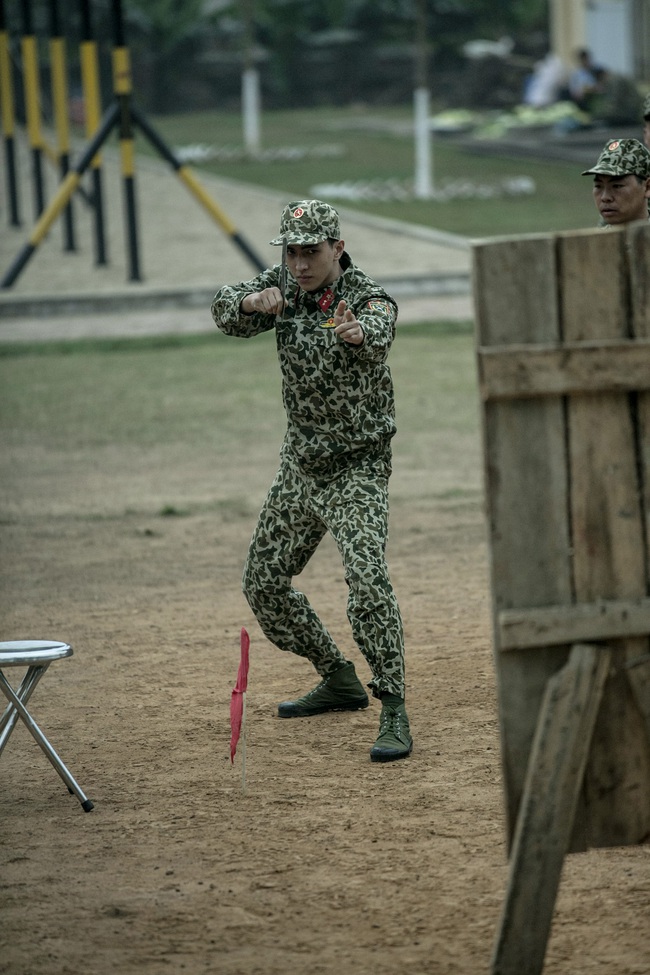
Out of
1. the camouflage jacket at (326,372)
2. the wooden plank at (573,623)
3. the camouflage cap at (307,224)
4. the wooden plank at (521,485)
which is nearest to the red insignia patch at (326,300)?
the camouflage jacket at (326,372)

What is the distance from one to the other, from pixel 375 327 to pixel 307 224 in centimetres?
41

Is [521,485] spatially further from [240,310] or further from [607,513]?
[240,310]

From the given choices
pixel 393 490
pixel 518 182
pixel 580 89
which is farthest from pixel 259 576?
pixel 580 89

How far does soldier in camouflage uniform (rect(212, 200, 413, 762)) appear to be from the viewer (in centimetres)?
530

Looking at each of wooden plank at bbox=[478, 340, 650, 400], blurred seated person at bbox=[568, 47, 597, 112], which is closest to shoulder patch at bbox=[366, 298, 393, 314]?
wooden plank at bbox=[478, 340, 650, 400]

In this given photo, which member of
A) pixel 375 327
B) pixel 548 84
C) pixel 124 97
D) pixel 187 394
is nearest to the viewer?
pixel 375 327

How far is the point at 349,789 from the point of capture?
206 inches

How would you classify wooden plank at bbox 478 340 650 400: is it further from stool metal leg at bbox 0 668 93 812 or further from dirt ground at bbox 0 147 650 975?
stool metal leg at bbox 0 668 93 812

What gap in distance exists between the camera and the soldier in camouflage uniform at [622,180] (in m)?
6.49

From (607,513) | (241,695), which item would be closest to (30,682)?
(241,695)

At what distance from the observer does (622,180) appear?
21.4 ft

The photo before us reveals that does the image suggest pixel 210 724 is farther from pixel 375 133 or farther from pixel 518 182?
pixel 375 133

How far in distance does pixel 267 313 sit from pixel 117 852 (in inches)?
70.8

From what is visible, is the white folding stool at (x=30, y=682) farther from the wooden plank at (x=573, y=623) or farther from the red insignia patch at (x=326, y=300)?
the wooden plank at (x=573, y=623)
